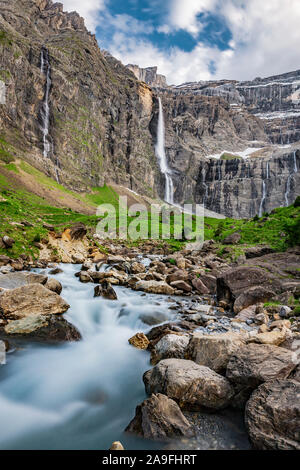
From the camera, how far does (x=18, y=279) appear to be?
41.3ft

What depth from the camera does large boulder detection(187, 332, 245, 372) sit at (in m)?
7.26

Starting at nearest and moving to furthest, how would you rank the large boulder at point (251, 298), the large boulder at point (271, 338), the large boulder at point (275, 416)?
the large boulder at point (275, 416) → the large boulder at point (271, 338) → the large boulder at point (251, 298)

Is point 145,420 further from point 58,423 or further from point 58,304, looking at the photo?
point 58,304

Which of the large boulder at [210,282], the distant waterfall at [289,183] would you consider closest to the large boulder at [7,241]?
the large boulder at [210,282]

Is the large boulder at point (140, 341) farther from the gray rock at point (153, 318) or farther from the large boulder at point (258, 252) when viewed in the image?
the large boulder at point (258, 252)

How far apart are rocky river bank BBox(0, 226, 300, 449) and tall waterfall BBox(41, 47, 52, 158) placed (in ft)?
Answer: 335

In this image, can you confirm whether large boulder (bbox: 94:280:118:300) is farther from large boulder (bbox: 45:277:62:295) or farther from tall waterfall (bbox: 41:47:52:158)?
tall waterfall (bbox: 41:47:52:158)

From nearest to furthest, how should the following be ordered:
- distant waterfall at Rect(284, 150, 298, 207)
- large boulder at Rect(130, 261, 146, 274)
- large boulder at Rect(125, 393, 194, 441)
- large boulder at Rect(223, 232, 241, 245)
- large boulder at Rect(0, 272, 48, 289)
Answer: large boulder at Rect(125, 393, 194, 441), large boulder at Rect(0, 272, 48, 289), large boulder at Rect(130, 261, 146, 274), large boulder at Rect(223, 232, 241, 245), distant waterfall at Rect(284, 150, 298, 207)

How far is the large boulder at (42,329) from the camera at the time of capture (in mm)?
9750

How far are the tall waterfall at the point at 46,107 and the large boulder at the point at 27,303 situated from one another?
104 metres

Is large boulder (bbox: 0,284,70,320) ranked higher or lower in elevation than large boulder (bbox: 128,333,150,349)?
higher

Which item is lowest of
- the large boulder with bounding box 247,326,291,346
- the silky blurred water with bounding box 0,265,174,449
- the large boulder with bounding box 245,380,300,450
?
the silky blurred water with bounding box 0,265,174,449

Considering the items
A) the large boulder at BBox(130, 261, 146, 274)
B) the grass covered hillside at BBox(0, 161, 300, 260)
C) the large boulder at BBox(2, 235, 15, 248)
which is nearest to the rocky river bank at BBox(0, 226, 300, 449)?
the large boulder at BBox(2, 235, 15, 248)

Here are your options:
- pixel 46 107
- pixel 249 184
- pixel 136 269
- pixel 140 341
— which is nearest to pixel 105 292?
pixel 140 341
